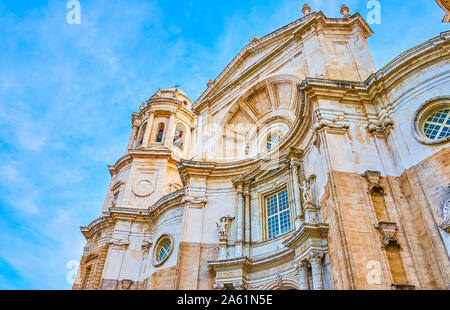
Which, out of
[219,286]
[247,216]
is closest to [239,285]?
[219,286]

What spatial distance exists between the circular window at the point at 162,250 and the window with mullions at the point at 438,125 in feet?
45.7

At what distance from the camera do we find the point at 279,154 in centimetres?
1805

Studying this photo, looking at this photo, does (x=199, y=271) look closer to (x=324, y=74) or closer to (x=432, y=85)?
(x=324, y=74)

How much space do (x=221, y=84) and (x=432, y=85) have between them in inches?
578

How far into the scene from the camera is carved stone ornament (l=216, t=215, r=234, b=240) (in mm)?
17484

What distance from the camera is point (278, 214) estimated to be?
679 inches

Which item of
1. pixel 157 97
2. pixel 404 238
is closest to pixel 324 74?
pixel 404 238

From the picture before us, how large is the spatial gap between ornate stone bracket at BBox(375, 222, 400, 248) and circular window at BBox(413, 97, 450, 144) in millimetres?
3278

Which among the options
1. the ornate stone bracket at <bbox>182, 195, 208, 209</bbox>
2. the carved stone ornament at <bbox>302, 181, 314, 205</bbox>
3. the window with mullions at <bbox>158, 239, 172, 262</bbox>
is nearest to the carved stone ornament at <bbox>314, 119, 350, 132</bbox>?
the carved stone ornament at <bbox>302, 181, 314, 205</bbox>

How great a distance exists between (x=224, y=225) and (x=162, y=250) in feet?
18.0

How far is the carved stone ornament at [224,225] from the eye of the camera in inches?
688

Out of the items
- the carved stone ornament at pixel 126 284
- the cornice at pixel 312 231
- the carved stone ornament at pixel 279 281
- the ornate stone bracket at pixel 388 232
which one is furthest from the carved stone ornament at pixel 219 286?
the carved stone ornament at pixel 126 284

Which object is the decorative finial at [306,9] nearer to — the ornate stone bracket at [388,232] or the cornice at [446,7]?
the cornice at [446,7]

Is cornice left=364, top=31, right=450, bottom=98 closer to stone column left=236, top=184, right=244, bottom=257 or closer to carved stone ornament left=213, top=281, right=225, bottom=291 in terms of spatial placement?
stone column left=236, top=184, right=244, bottom=257
